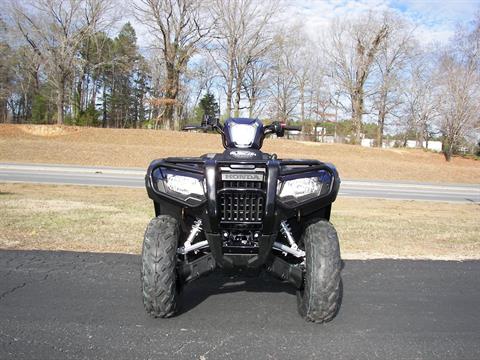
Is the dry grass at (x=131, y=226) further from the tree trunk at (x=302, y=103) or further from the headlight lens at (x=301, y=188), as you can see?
the tree trunk at (x=302, y=103)

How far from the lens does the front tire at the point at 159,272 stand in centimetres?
339

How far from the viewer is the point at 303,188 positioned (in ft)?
11.7

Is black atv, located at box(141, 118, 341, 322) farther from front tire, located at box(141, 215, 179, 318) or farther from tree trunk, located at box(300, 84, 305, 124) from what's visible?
tree trunk, located at box(300, 84, 305, 124)

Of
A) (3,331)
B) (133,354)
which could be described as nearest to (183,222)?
(133,354)

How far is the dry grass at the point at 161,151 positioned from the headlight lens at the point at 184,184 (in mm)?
22952

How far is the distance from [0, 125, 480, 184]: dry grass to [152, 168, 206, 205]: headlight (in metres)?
22.9

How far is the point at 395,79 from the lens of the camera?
47125 mm

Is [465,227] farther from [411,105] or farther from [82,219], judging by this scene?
[411,105]

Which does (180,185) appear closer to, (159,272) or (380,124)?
(159,272)

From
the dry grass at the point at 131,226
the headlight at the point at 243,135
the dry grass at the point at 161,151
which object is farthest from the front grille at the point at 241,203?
the dry grass at the point at 161,151

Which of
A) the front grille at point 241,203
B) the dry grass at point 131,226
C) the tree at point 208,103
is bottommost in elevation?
the dry grass at point 131,226

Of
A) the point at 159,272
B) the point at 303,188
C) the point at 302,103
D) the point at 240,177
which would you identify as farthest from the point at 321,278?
the point at 302,103

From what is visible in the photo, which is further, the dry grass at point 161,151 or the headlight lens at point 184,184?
the dry grass at point 161,151

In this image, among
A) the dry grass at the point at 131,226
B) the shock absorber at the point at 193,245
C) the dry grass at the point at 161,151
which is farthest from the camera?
the dry grass at the point at 161,151
